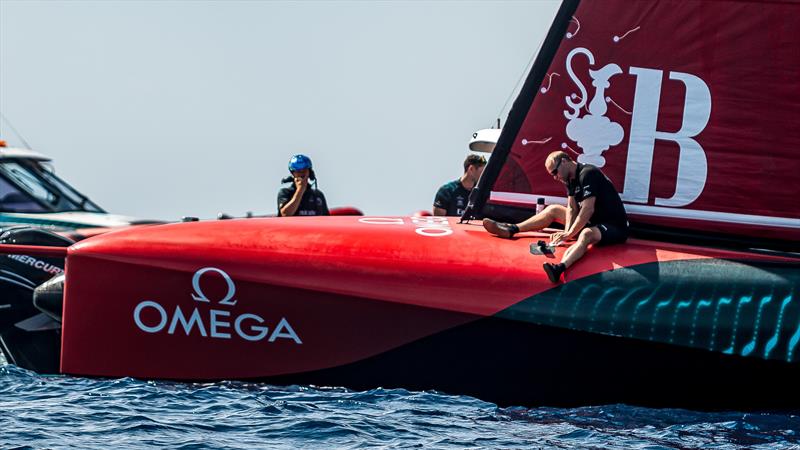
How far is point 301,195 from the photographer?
1084cm

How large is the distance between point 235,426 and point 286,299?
103cm

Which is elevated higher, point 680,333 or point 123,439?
point 680,333

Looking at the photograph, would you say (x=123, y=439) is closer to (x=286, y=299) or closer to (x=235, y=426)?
(x=235, y=426)

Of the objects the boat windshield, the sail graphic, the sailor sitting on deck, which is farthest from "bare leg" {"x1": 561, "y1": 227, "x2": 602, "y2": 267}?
the boat windshield

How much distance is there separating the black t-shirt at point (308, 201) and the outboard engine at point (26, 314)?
6.81 feet

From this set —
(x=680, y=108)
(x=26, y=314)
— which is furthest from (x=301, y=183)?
(x=680, y=108)

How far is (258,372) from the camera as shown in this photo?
27.0 ft

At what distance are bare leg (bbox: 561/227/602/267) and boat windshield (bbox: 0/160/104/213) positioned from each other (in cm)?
847

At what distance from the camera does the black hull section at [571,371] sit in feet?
25.8

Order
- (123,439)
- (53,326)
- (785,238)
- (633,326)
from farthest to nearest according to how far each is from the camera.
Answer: (53,326), (785,238), (633,326), (123,439)

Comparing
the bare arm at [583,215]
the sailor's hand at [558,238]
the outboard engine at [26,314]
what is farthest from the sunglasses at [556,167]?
the outboard engine at [26,314]

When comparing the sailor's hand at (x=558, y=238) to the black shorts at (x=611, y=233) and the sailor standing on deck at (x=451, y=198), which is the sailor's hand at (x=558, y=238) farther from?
the sailor standing on deck at (x=451, y=198)

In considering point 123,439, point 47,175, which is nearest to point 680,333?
point 123,439

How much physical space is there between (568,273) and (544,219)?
2.52 ft
